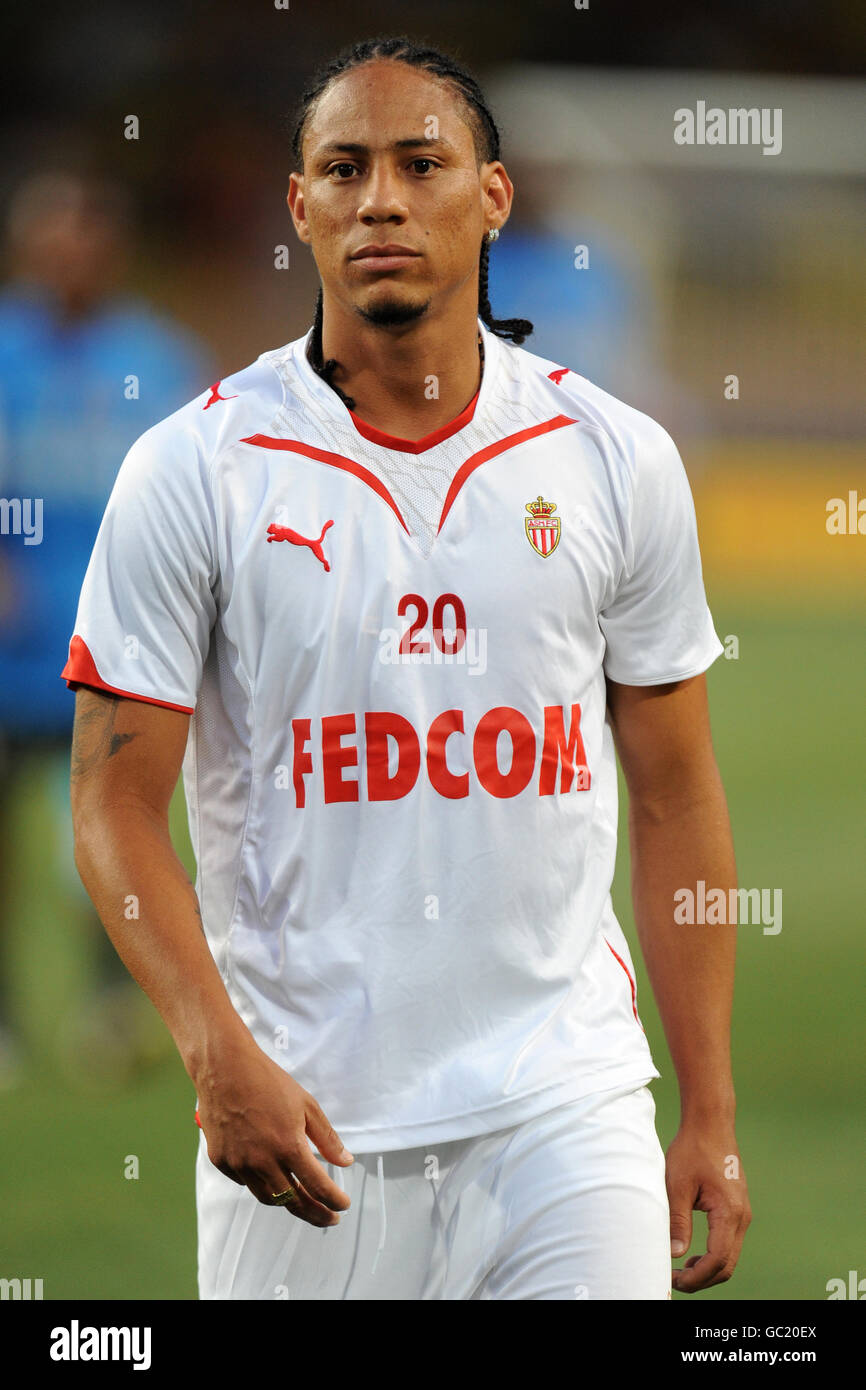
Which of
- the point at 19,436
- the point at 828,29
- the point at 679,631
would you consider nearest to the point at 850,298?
the point at 828,29

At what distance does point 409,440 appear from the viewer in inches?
88.2

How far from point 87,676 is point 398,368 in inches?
22.7

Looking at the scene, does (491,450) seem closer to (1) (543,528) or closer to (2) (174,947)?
(1) (543,528)

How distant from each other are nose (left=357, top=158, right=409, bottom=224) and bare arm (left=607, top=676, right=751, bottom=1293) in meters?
0.67

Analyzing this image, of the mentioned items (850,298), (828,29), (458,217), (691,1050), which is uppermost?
(828,29)

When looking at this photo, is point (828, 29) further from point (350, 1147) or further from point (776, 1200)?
point (350, 1147)

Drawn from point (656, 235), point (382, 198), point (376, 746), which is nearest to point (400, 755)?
point (376, 746)

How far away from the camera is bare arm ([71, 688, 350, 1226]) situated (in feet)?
6.09

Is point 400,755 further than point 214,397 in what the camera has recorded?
No

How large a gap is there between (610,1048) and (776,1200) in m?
2.00

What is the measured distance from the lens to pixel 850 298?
59.0 ft

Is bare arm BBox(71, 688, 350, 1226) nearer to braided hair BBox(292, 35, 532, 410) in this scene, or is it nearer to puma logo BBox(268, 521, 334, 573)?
puma logo BBox(268, 521, 334, 573)

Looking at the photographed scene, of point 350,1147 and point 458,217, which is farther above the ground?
point 458,217

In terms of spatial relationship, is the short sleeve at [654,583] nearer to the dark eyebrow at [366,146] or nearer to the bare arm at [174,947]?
the dark eyebrow at [366,146]
